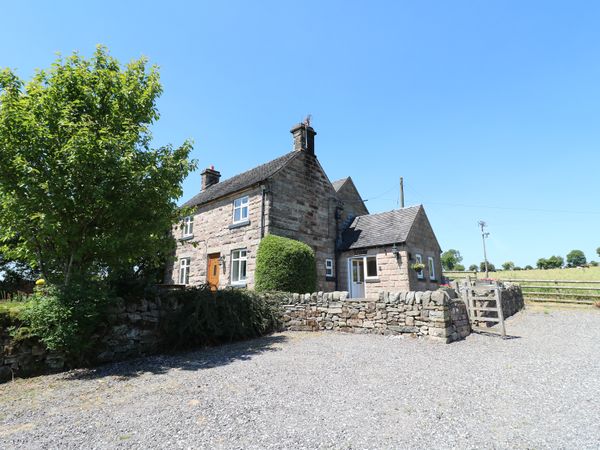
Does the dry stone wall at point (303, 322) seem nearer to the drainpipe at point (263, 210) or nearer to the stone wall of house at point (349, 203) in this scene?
the drainpipe at point (263, 210)

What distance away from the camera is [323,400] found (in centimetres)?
524

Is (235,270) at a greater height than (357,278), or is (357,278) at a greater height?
(235,270)

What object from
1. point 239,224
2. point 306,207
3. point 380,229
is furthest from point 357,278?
point 239,224

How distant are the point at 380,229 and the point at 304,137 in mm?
6771

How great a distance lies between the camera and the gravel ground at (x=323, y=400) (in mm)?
4105

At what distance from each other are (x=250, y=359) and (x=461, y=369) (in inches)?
182

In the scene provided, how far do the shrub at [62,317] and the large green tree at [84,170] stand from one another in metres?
0.77

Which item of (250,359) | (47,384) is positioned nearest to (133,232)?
(47,384)

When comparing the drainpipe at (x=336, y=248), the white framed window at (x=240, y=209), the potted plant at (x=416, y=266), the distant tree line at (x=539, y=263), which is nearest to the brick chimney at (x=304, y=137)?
the drainpipe at (x=336, y=248)

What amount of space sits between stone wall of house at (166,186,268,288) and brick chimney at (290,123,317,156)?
4.18 meters

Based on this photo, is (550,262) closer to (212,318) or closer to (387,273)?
(387,273)

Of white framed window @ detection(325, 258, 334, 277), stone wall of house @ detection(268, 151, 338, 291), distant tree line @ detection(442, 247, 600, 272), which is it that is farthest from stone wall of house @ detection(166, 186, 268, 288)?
distant tree line @ detection(442, 247, 600, 272)

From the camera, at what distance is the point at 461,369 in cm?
692

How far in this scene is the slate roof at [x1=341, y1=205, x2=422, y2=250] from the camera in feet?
55.9
